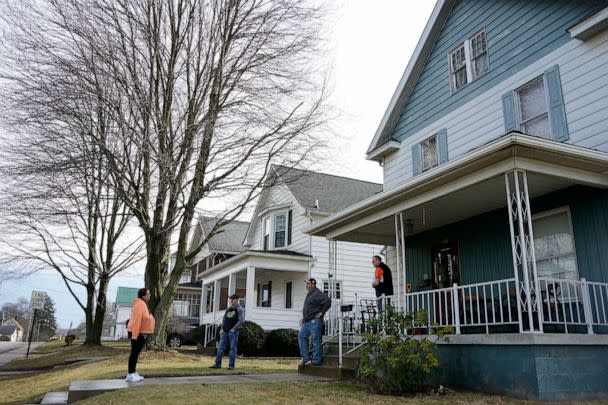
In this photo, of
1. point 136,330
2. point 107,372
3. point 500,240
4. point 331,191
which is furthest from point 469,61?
point 331,191

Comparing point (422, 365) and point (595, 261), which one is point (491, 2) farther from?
point (422, 365)

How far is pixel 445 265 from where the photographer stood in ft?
38.6

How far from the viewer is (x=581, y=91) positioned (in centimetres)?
899

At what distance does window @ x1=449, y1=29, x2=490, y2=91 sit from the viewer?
11758 millimetres

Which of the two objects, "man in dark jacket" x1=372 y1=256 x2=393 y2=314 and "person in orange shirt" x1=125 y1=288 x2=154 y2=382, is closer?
"person in orange shirt" x1=125 y1=288 x2=154 y2=382

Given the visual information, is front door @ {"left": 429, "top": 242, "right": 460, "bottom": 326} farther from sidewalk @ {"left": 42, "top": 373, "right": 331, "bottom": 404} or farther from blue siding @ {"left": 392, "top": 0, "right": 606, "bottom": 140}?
sidewalk @ {"left": 42, "top": 373, "right": 331, "bottom": 404}

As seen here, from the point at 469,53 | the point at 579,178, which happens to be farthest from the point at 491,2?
the point at 579,178

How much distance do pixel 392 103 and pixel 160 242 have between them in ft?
→ 24.7

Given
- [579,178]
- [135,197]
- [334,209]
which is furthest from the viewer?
[334,209]

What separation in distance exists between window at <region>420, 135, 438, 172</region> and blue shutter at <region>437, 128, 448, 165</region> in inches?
11.7

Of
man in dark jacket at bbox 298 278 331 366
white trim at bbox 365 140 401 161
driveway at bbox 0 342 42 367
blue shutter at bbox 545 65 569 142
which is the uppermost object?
white trim at bbox 365 140 401 161

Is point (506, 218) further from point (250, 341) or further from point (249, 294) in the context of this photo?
point (249, 294)

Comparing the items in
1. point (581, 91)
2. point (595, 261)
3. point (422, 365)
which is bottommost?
point (422, 365)

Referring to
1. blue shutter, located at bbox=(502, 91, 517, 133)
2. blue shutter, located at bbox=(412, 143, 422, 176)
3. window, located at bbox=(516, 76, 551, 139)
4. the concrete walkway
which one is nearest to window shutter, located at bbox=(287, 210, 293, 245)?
blue shutter, located at bbox=(412, 143, 422, 176)
